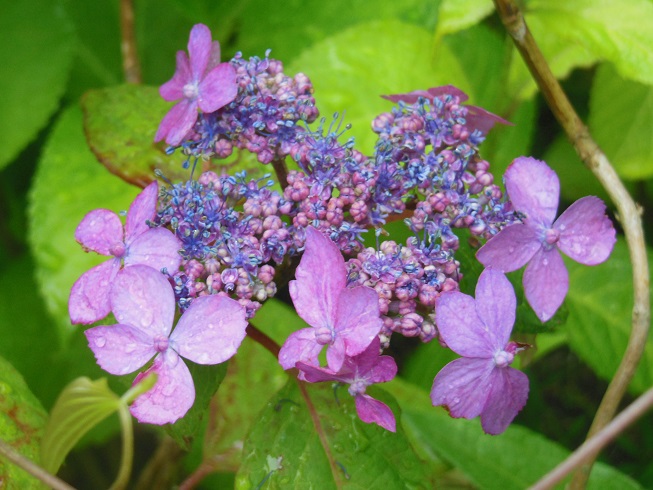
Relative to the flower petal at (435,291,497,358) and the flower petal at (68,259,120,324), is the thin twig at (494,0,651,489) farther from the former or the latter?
the flower petal at (68,259,120,324)

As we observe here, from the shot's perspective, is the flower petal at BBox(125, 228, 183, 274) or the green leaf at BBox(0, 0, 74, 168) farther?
the green leaf at BBox(0, 0, 74, 168)

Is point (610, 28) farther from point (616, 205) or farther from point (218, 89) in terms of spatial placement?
point (218, 89)

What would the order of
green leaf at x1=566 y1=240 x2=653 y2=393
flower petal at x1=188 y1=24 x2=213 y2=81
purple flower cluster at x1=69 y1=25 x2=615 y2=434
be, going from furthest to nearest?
green leaf at x1=566 y1=240 x2=653 y2=393, flower petal at x1=188 y1=24 x2=213 y2=81, purple flower cluster at x1=69 y1=25 x2=615 y2=434

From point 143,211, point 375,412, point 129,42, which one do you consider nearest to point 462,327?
point 375,412

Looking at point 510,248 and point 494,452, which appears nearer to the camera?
point 510,248

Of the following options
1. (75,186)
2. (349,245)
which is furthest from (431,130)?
(75,186)

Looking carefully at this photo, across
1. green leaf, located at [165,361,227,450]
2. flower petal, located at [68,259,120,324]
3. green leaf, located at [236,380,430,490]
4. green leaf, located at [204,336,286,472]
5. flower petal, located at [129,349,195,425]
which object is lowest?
green leaf, located at [204,336,286,472]

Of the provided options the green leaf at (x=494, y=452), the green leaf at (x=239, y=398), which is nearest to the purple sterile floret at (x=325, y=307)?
the green leaf at (x=494, y=452)

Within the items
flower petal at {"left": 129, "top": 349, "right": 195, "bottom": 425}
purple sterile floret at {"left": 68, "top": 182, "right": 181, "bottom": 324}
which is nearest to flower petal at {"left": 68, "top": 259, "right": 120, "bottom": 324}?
purple sterile floret at {"left": 68, "top": 182, "right": 181, "bottom": 324}
